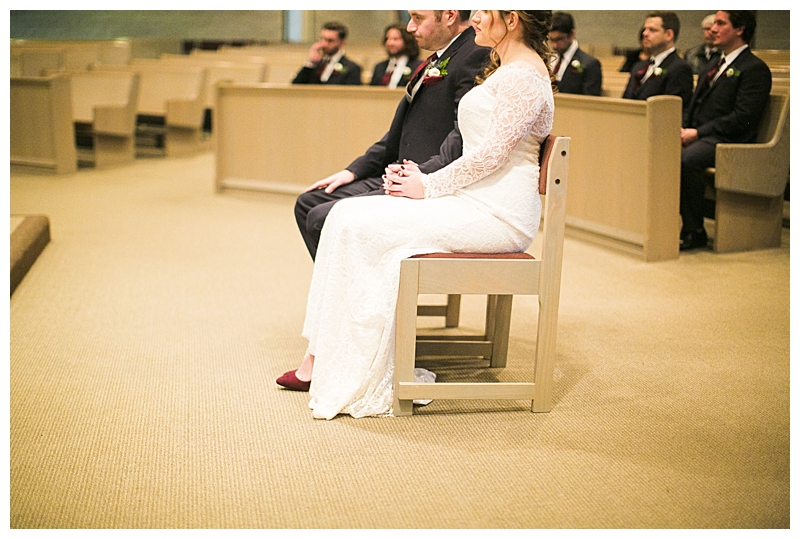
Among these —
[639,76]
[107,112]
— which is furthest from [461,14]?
[107,112]

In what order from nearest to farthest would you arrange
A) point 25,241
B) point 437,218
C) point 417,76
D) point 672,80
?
point 437,218 → point 417,76 → point 25,241 → point 672,80

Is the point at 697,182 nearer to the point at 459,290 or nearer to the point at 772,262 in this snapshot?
the point at 772,262

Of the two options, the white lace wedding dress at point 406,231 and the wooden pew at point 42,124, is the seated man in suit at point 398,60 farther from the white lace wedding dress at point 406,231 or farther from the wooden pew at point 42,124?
the white lace wedding dress at point 406,231

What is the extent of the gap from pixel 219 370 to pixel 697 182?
3012mm

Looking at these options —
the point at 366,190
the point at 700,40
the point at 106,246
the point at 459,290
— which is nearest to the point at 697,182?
the point at 366,190

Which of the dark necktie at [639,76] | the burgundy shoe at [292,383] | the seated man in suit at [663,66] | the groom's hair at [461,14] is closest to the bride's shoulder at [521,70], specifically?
the groom's hair at [461,14]

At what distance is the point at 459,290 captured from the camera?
240 cm

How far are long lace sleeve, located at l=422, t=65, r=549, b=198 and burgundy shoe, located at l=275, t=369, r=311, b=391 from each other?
820 mm

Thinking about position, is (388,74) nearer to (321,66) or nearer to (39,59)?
(321,66)

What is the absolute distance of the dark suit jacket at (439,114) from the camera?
2.66 m

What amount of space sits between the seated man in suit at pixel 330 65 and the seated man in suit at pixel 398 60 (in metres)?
0.21

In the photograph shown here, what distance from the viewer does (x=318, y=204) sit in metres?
2.87

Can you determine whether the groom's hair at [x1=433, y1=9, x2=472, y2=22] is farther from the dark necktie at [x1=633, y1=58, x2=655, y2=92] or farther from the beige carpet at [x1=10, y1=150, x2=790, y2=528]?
the dark necktie at [x1=633, y1=58, x2=655, y2=92]

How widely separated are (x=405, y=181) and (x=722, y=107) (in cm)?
282
